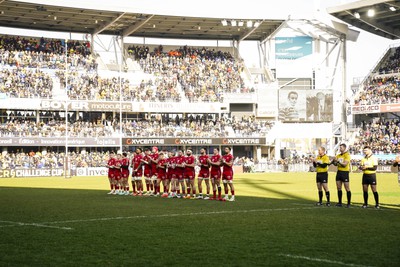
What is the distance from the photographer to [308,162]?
73.2 metres

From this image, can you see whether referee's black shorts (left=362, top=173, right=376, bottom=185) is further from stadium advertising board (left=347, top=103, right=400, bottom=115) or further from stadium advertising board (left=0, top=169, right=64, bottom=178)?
stadium advertising board (left=347, top=103, right=400, bottom=115)

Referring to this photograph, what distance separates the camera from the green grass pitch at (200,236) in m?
11.3

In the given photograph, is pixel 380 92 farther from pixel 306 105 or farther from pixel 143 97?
pixel 143 97

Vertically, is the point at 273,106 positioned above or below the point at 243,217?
above

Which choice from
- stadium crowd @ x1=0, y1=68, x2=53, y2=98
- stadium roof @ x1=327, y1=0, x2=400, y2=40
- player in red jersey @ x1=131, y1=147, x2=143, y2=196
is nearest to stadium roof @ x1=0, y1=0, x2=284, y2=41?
stadium crowd @ x1=0, y1=68, x2=53, y2=98

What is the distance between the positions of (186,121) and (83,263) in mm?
63539

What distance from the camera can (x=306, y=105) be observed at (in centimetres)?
7631

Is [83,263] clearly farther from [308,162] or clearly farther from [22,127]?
[308,162]

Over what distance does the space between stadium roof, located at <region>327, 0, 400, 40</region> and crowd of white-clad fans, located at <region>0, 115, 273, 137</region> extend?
15397 millimetres

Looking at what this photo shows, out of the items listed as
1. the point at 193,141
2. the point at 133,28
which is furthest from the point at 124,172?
the point at 133,28

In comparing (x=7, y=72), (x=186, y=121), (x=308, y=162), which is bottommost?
(x=308, y=162)

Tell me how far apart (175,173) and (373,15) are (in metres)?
51.2

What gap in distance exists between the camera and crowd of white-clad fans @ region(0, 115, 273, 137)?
211ft

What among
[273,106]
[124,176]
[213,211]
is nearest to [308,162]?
[273,106]
